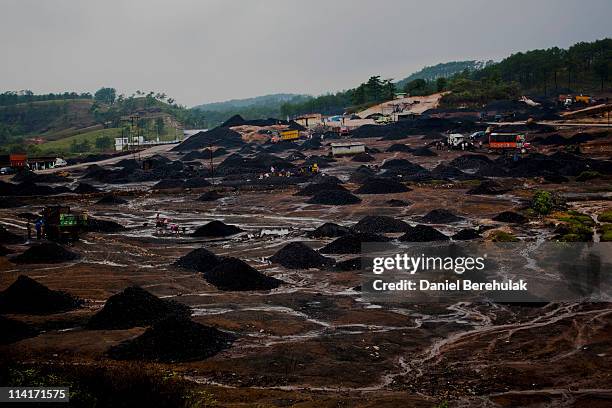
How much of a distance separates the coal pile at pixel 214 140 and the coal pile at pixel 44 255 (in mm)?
74344

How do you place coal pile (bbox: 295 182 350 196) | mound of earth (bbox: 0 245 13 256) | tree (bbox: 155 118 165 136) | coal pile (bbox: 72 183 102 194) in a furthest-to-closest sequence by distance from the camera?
tree (bbox: 155 118 165 136) < coal pile (bbox: 72 183 102 194) < coal pile (bbox: 295 182 350 196) < mound of earth (bbox: 0 245 13 256)

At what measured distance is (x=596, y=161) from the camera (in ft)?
192

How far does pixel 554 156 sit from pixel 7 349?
53748 millimetres

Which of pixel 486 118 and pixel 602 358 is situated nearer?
pixel 602 358

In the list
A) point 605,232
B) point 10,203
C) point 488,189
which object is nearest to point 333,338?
point 605,232

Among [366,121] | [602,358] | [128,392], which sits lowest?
[602,358]

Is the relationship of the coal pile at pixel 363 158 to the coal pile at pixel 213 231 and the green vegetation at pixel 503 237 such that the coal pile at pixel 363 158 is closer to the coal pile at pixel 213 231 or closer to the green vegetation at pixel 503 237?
the coal pile at pixel 213 231

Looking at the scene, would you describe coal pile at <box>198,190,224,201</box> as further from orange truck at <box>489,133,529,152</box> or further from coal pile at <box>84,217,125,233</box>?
orange truck at <box>489,133,529,152</box>

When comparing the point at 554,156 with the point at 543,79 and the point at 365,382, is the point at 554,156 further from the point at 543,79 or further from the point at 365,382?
the point at 543,79

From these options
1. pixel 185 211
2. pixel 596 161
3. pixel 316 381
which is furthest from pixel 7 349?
pixel 596 161

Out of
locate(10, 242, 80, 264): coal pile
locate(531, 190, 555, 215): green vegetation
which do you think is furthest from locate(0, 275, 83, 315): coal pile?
locate(531, 190, 555, 215): green vegetation

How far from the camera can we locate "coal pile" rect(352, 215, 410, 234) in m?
37.3

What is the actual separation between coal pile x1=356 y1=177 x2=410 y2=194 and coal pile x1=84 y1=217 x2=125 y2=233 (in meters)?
18.7

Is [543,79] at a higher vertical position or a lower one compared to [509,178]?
higher
